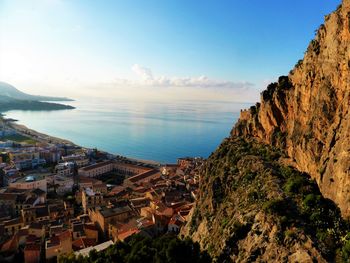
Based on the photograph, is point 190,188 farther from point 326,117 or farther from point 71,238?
point 326,117

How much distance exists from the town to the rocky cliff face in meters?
16.7

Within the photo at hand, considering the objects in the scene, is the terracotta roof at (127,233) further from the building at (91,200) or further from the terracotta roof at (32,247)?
the building at (91,200)

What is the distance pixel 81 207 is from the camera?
49.3 meters

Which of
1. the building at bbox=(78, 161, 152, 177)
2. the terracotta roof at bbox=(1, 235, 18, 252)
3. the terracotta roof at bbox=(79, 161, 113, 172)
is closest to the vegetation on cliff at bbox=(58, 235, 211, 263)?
the terracotta roof at bbox=(1, 235, 18, 252)

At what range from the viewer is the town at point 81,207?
33312 mm

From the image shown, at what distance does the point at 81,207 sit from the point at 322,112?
3900cm

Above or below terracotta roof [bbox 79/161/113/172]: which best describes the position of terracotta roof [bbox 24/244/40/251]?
above

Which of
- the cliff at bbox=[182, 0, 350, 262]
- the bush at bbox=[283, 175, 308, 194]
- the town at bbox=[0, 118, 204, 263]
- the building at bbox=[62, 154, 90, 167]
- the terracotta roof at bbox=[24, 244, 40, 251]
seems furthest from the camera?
the building at bbox=[62, 154, 90, 167]

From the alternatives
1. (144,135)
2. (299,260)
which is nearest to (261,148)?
(299,260)

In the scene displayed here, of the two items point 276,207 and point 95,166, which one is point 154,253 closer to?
point 276,207

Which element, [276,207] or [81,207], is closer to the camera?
[276,207]

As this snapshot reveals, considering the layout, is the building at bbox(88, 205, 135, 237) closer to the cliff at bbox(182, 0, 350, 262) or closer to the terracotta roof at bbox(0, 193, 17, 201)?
the cliff at bbox(182, 0, 350, 262)

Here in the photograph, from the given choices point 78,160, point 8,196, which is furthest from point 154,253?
point 78,160

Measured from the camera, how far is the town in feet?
109
